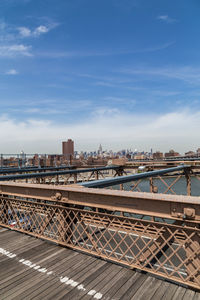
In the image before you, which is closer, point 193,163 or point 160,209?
point 160,209

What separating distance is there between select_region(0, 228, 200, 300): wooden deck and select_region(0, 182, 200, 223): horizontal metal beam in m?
1.45

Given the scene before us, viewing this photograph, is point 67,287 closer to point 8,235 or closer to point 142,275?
point 142,275

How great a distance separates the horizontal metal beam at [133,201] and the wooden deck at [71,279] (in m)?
1.45

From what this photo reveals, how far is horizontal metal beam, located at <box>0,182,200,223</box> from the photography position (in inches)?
130

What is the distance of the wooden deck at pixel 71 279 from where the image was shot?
3.63m

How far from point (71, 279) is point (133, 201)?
216 centimetres

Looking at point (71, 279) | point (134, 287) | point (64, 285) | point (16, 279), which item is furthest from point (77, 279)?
point (16, 279)

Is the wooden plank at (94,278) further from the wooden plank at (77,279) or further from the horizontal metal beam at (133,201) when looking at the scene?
the horizontal metal beam at (133,201)

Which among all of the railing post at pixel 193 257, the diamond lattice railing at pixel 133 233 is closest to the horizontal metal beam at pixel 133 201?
the diamond lattice railing at pixel 133 233

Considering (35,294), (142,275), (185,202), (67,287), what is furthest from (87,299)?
(185,202)

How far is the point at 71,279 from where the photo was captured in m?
4.15

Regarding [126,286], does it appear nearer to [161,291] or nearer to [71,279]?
[161,291]

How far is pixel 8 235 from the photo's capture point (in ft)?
22.2

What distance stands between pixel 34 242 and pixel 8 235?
1346 millimetres
